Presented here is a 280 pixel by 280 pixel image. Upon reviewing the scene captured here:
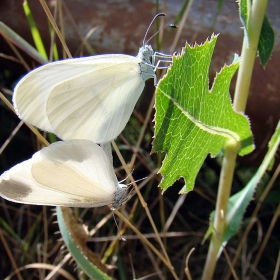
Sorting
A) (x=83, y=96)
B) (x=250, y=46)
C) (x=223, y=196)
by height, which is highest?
(x=250, y=46)

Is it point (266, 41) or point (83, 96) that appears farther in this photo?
point (83, 96)

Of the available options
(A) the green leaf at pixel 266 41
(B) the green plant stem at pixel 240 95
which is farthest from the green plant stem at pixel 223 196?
(A) the green leaf at pixel 266 41

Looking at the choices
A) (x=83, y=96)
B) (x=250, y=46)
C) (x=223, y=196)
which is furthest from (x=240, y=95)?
(x=83, y=96)

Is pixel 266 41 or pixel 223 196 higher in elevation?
pixel 266 41

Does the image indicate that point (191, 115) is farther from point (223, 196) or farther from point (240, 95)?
point (223, 196)

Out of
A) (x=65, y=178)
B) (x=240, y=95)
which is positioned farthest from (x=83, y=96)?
(x=240, y=95)

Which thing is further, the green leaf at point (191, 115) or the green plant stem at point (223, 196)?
the green plant stem at point (223, 196)

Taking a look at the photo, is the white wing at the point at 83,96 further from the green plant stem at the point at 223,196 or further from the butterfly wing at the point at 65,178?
the green plant stem at the point at 223,196
